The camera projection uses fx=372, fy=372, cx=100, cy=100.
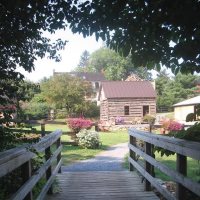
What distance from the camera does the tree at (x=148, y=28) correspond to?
365 centimetres

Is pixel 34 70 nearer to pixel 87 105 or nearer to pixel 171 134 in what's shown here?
pixel 171 134

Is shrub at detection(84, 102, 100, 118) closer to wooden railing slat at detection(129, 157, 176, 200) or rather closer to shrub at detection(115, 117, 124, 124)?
shrub at detection(115, 117, 124, 124)

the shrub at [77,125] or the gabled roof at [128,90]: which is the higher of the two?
the gabled roof at [128,90]

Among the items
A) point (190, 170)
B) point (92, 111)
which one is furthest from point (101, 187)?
point (92, 111)

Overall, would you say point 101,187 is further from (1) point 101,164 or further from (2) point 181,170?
(1) point 101,164

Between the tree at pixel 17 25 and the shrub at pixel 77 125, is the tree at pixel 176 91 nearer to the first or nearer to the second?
the shrub at pixel 77 125

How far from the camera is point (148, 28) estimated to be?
157 inches

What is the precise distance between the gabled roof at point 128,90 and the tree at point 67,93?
11.1 feet

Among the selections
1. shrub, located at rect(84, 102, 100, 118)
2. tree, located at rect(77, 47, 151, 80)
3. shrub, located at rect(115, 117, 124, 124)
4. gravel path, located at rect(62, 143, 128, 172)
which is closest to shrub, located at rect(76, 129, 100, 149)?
gravel path, located at rect(62, 143, 128, 172)

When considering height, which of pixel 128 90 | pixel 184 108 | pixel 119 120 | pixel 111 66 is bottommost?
pixel 119 120

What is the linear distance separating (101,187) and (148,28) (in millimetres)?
4346

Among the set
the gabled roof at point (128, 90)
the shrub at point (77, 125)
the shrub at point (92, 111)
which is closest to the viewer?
the shrub at point (77, 125)

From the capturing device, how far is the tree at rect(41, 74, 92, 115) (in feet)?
156

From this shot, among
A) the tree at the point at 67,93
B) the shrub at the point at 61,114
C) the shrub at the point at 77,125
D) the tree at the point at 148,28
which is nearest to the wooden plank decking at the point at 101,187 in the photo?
the tree at the point at 148,28
